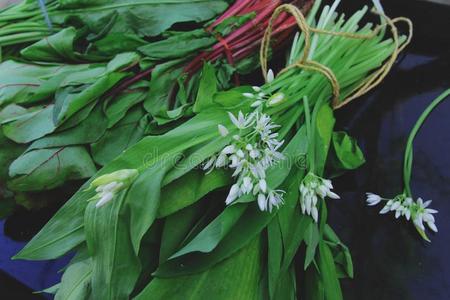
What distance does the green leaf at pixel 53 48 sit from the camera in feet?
2.66

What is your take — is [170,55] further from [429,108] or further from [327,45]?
[429,108]

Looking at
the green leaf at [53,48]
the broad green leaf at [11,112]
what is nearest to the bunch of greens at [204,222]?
the broad green leaf at [11,112]

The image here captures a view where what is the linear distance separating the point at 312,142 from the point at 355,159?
14 centimetres

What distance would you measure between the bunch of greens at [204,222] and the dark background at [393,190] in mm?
124

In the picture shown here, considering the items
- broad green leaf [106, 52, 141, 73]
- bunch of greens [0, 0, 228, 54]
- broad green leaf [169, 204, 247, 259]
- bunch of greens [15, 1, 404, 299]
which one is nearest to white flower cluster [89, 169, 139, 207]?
bunch of greens [15, 1, 404, 299]

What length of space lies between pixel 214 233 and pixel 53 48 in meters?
0.53

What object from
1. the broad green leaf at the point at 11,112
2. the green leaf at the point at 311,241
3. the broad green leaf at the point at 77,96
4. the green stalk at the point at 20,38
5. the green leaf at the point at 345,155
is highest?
the green stalk at the point at 20,38

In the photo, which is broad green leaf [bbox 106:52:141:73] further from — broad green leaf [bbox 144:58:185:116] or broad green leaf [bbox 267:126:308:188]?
broad green leaf [bbox 267:126:308:188]

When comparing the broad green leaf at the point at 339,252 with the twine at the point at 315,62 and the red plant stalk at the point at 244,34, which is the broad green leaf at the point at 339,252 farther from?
the red plant stalk at the point at 244,34

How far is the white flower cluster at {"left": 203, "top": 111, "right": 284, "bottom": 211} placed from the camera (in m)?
0.53

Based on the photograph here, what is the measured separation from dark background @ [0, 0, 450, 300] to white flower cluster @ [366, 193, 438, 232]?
0.02 meters

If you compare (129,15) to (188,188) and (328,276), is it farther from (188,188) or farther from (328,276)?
(328,276)

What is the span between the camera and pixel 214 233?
1.73ft

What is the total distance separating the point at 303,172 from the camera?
628 mm
